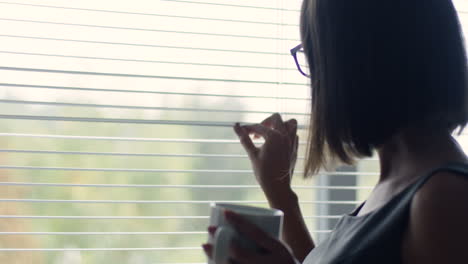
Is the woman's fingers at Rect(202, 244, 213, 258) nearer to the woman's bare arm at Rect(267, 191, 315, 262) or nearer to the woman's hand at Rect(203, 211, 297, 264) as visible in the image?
the woman's hand at Rect(203, 211, 297, 264)

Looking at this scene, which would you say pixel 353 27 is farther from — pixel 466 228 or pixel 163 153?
pixel 163 153

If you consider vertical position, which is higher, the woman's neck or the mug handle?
the woman's neck

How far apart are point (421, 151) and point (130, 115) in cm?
57

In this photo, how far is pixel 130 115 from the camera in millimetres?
1072

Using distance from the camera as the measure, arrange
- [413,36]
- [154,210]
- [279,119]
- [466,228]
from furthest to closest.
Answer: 1. [154,210]
2. [279,119]
3. [413,36]
4. [466,228]

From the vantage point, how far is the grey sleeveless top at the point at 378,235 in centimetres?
66

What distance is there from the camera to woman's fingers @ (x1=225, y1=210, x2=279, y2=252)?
0.62 m

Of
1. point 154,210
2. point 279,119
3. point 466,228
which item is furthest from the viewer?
point 154,210

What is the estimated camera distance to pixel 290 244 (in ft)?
3.31

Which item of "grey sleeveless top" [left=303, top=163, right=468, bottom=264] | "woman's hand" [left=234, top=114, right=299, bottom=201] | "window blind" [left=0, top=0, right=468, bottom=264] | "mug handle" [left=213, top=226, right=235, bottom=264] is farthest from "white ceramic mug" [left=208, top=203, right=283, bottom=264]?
"window blind" [left=0, top=0, right=468, bottom=264]

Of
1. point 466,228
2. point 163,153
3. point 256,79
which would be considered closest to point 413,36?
point 466,228

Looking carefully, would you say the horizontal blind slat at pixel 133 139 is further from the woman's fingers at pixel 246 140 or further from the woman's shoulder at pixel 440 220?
the woman's shoulder at pixel 440 220

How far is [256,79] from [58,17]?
1.34 feet

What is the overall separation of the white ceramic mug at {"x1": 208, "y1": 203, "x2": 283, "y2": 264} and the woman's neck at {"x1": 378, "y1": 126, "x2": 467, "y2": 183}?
215 mm
